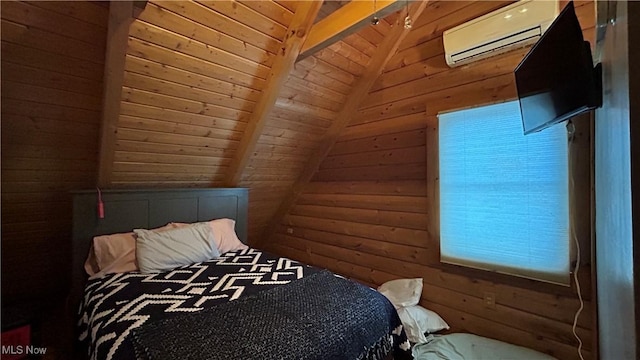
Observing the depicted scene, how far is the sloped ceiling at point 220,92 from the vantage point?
1823mm

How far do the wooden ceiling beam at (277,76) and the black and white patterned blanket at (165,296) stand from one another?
1.06m

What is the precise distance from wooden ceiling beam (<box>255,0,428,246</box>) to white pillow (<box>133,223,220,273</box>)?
144 cm

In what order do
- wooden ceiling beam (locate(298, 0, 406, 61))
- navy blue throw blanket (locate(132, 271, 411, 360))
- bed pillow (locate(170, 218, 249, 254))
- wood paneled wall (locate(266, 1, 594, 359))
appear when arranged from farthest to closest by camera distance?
1. bed pillow (locate(170, 218, 249, 254))
2. wood paneled wall (locate(266, 1, 594, 359))
3. wooden ceiling beam (locate(298, 0, 406, 61))
4. navy blue throw blanket (locate(132, 271, 411, 360))

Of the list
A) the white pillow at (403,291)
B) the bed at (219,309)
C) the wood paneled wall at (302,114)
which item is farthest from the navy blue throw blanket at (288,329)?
the wood paneled wall at (302,114)

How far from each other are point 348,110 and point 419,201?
48.6 inches

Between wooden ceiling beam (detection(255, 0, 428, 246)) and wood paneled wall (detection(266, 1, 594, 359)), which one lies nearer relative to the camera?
wood paneled wall (detection(266, 1, 594, 359))

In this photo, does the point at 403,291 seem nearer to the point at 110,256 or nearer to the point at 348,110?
the point at 348,110

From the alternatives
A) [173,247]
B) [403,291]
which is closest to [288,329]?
[173,247]

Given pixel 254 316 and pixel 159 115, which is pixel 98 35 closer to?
pixel 159 115

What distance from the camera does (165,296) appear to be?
1689 mm

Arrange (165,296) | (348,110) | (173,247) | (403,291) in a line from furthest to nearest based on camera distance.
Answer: (348,110) → (403,291) → (173,247) → (165,296)

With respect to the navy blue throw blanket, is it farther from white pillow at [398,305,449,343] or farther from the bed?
white pillow at [398,305,449,343]

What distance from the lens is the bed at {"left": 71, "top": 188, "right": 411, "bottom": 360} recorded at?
4.05ft

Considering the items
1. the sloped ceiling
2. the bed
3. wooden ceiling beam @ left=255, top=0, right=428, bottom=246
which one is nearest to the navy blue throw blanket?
the bed
